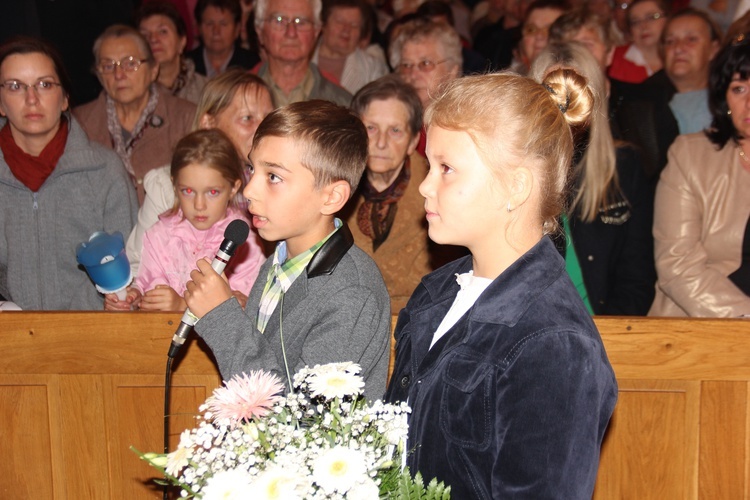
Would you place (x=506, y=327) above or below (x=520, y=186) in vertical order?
below

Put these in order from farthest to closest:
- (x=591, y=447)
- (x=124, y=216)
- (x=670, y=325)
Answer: (x=124, y=216) < (x=670, y=325) < (x=591, y=447)

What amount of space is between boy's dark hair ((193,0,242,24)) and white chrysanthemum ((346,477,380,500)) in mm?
5366

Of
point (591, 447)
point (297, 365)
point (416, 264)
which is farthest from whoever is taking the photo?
point (416, 264)

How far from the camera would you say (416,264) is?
147 inches

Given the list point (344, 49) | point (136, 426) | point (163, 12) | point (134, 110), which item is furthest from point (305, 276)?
point (344, 49)

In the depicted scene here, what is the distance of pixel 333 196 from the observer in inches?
97.7

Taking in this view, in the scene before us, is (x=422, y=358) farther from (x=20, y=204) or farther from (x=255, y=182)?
(x=20, y=204)

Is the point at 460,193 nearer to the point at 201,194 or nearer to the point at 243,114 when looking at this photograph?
the point at 201,194

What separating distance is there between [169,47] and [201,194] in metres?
2.24

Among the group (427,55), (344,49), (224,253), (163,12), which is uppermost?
(163,12)

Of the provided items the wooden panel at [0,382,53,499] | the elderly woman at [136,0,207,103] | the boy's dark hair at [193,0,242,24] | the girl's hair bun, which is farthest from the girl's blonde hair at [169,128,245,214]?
the boy's dark hair at [193,0,242,24]

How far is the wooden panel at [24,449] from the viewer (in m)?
3.16

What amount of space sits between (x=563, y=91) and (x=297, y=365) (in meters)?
1.02

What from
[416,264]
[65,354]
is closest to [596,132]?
[416,264]
